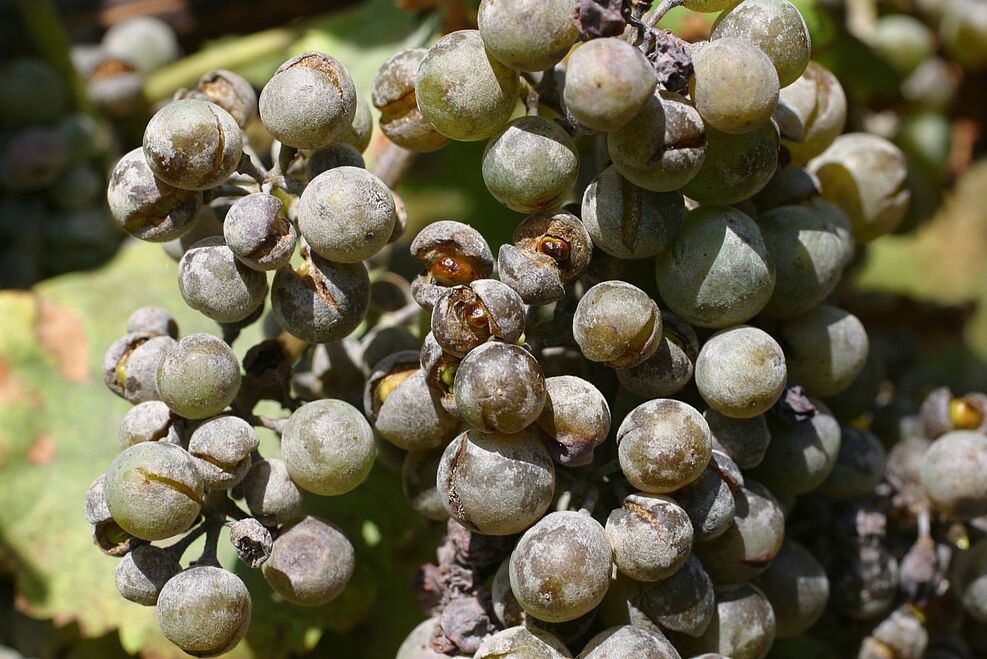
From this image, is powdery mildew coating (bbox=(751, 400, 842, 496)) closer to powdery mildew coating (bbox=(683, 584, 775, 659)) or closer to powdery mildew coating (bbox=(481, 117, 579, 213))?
powdery mildew coating (bbox=(683, 584, 775, 659))

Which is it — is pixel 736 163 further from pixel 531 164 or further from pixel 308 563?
pixel 308 563

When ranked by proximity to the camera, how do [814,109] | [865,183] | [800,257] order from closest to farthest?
[800,257]
[814,109]
[865,183]

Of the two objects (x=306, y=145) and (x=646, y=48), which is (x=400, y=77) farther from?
(x=646, y=48)

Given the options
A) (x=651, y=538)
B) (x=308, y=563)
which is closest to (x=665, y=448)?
(x=651, y=538)

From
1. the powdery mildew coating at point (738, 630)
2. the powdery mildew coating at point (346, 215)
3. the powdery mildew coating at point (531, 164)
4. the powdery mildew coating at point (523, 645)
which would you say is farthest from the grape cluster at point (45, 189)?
the powdery mildew coating at point (738, 630)

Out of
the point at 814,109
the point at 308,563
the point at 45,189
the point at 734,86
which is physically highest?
the point at 734,86

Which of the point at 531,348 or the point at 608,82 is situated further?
the point at 531,348
